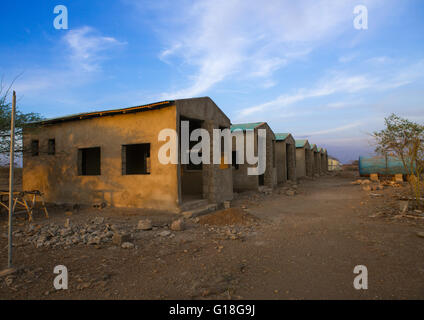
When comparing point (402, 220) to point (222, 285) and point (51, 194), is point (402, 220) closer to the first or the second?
point (222, 285)

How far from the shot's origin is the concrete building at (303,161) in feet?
85.4

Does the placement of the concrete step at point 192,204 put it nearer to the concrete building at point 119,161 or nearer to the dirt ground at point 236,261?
the concrete building at point 119,161

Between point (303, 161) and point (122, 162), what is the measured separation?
69.9 ft

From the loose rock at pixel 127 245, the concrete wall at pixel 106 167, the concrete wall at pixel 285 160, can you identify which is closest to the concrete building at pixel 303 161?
the concrete wall at pixel 285 160

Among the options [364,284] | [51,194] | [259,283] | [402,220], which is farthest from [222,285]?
[51,194]

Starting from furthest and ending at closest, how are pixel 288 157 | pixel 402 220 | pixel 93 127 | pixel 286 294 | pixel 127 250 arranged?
pixel 288 157, pixel 93 127, pixel 402 220, pixel 127 250, pixel 286 294

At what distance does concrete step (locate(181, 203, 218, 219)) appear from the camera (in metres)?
8.34

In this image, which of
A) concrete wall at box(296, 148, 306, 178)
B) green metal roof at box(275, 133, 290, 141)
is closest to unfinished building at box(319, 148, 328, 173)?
concrete wall at box(296, 148, 306, 178)

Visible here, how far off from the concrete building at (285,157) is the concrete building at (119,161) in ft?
30.9

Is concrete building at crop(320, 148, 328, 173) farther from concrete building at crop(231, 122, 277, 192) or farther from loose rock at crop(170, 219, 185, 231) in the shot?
loose rock at crop(170, 219, 185, 231)

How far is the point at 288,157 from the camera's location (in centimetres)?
2208

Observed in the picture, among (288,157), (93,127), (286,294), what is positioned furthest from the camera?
(288,157)

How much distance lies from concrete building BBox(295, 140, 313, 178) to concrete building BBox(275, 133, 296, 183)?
4.02m
